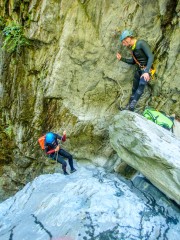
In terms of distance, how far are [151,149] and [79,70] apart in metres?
3.99

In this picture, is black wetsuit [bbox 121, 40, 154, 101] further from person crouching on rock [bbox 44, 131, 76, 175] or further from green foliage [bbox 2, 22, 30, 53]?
green foliage [bbox 2, 22, 30, 53]

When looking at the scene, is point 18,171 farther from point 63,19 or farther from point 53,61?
point 63,19

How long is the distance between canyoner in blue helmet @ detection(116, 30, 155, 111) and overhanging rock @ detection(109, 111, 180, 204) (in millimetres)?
997

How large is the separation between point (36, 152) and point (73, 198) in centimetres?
431

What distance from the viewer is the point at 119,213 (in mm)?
7047

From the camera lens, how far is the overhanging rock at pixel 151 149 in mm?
7156

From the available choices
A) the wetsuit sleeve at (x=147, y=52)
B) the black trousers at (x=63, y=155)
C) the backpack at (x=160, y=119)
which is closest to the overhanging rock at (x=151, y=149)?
the backpack at (x=160, y=119)

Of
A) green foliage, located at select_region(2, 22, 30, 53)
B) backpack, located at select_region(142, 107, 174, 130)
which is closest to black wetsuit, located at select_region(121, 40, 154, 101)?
backpack, located at select_region(142, 107, 174, 130)

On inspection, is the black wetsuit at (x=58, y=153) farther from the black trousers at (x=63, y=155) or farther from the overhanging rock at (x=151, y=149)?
the overhanging rock at (x=151, y=149)

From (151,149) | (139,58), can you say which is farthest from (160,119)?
(139,58)

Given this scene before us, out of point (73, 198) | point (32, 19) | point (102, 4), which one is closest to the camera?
point (73, 198)

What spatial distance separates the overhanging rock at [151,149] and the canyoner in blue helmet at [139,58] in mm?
997

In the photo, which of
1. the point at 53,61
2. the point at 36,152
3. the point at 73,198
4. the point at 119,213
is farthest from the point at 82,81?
the point at 119,213

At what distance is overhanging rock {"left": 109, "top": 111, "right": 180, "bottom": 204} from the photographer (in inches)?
282
